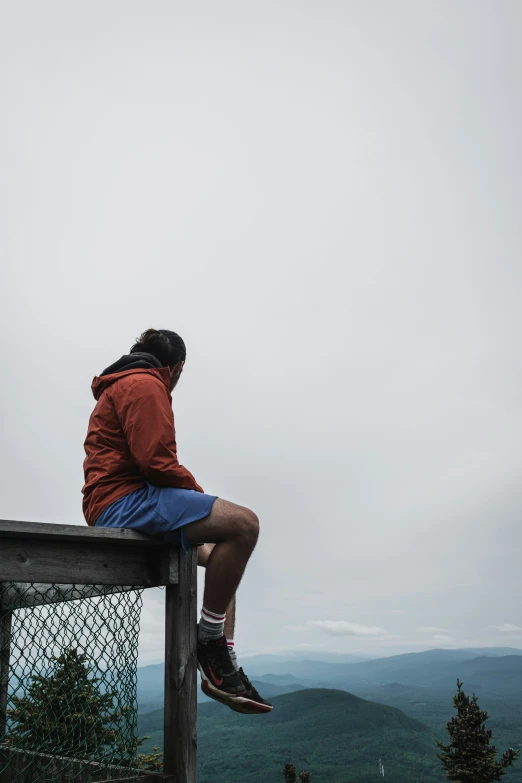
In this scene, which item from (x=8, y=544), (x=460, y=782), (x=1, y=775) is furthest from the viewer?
(x=460, y=782)

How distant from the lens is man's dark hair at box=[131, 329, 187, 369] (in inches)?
171

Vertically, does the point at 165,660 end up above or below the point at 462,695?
above

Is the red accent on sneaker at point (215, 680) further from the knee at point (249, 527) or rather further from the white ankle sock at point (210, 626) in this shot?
the knee at point (249, 527)

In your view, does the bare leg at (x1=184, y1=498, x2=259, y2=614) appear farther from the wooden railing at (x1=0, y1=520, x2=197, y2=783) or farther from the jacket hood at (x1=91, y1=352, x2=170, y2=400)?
the jacket hood at (x1=91, y1=352, x2=170, y2=400)

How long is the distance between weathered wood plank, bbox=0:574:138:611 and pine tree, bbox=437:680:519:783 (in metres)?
40.2

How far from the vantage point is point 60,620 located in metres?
3.87

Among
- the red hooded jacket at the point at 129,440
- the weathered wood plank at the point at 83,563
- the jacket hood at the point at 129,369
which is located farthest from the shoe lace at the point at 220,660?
the jacket hood at the point at 129,369

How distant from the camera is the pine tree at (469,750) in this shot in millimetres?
38812

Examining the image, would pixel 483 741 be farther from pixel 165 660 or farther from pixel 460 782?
pixel 165 660

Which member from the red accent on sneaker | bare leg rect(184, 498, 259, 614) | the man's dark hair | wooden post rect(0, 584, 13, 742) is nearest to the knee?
bare leg rect(184, 498, 259, 614)

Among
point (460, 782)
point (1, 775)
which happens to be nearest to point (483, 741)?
point (460, 782)

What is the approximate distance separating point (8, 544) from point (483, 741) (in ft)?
150

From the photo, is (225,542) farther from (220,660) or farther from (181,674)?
(181,674)

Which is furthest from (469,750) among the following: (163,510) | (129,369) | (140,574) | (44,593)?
(129,369)
